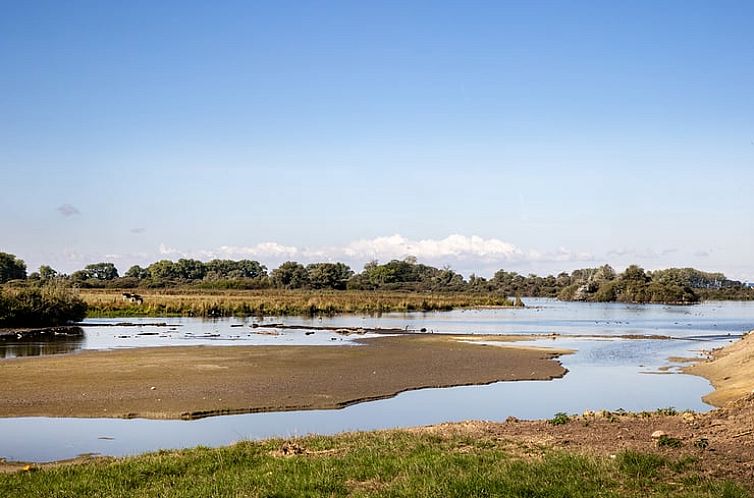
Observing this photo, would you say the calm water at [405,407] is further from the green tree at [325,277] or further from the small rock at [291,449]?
the green tree at [325,277]

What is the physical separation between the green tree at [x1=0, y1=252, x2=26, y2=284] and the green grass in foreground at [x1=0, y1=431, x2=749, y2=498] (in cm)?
14414

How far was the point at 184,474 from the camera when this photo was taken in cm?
1161

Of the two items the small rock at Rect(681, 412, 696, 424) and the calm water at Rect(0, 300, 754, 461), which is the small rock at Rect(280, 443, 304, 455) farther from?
the small rock at Rect(681, 412, 696, 424)

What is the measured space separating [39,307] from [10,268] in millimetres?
105300

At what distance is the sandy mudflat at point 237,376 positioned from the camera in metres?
22.2

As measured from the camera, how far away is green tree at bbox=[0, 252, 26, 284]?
146 m

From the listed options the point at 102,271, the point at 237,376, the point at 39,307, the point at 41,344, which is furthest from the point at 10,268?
the point at 237,376

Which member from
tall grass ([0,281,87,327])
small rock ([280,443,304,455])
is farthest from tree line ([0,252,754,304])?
small rock ([280,443,304,455])

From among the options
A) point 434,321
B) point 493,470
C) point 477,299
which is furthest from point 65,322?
point 477,299

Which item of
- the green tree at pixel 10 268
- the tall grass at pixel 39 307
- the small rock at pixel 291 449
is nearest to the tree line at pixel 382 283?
the green tree at pixel 10 268

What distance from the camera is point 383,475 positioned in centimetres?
1104

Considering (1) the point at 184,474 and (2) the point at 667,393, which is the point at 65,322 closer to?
(2) the point at 667,393

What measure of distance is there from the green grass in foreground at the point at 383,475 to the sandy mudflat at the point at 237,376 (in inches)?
355

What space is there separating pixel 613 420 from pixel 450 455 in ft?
17.3
